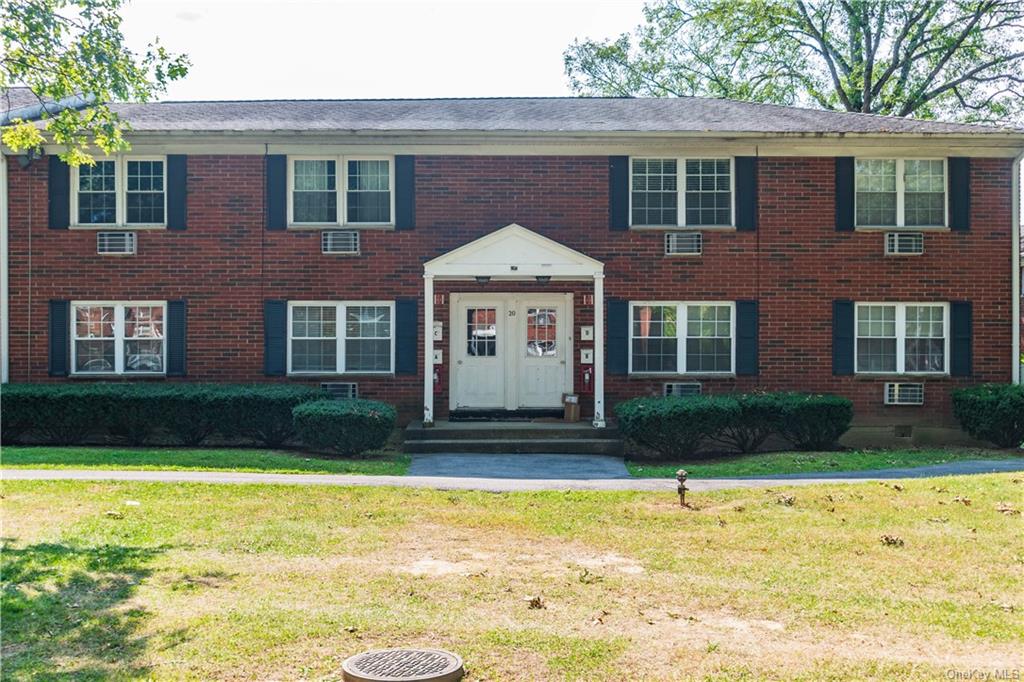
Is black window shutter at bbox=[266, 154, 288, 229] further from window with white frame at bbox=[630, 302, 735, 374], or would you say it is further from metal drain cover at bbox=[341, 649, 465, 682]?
metal drain cover at bbox=[341, 649, 465, 682]

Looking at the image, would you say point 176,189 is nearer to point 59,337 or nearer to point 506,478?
point 59,337

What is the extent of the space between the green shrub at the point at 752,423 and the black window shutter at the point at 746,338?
3.13 feet

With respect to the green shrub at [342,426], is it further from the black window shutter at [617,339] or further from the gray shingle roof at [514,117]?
the gray shingle roof at [514,117]

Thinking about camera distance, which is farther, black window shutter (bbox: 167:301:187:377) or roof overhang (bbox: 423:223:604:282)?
black window shutter (bbox: 167:301:187:377)

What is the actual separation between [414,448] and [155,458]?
3.88m

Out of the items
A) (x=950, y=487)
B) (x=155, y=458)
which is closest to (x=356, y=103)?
(x=155, y=458)

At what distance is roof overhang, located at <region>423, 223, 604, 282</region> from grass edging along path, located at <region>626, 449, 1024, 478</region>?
338 cm

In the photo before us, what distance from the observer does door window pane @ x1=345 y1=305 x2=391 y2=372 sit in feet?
55.7

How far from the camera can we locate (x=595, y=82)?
1426 inches

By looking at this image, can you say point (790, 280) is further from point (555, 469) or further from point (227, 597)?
point (227, 597)

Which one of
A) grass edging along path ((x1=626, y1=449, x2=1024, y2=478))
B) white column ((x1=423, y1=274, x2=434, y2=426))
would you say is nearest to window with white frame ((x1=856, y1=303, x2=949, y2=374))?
grass edging along path ((x1=626, y1=449, x2=1024, y2=478))

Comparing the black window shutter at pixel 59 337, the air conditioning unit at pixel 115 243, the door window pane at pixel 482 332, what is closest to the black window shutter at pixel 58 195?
the air conditioning unit at pixel 115 243

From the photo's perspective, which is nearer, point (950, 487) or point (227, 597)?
point (227, 597)

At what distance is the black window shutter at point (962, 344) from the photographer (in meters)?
17.1
